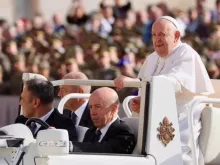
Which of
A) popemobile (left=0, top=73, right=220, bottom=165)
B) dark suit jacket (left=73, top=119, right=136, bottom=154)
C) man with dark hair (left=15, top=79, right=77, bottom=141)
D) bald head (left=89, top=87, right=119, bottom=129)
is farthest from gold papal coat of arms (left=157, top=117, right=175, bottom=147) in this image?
man with dark hair (left=15, top=79, right=77, bottom=141)

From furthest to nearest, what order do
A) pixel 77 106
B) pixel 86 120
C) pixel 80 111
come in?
pixel 77 106 < pixel 80 111 < pixel 86 120

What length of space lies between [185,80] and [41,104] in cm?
121

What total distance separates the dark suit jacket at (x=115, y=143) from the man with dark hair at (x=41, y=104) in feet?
1.65

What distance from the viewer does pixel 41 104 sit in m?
9.43

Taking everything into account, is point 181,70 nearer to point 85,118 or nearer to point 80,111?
point 85,118

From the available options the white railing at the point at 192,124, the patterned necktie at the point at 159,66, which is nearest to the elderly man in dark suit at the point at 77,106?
the patterned necktie at the point at 159,66

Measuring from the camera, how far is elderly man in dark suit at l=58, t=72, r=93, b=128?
11016 millimetres

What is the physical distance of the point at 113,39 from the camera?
2162cm

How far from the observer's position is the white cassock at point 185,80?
9.23 metres

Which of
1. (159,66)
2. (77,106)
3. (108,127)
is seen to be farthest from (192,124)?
(77,106)

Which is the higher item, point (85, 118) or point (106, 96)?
point (106, 96)

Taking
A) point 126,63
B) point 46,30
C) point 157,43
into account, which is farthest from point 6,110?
point 157,43

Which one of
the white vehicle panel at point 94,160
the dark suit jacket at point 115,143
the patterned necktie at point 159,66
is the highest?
the patterned necktie at point 159,66

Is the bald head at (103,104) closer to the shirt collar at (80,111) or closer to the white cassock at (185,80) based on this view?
the white cassock at (185,80)
